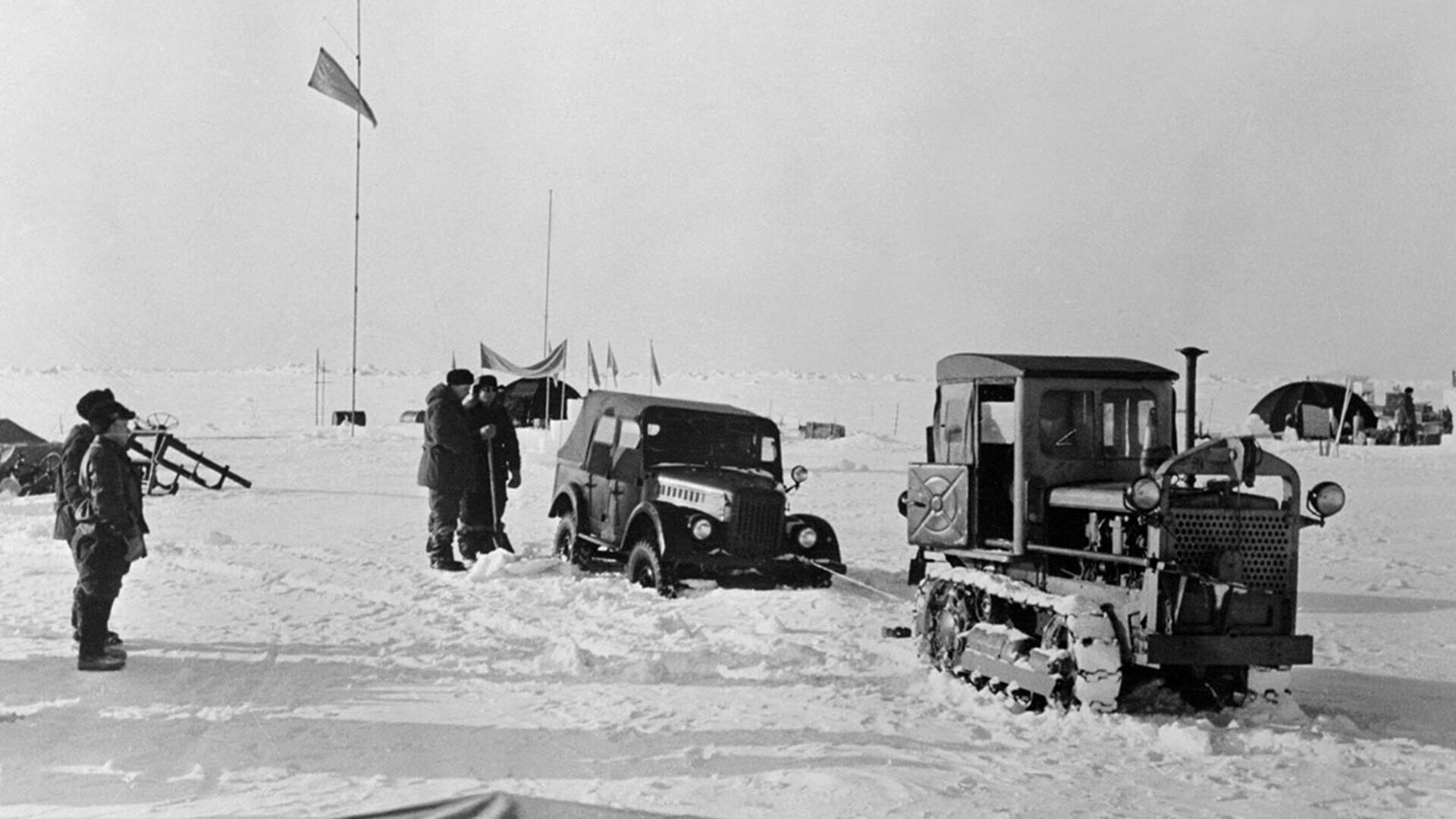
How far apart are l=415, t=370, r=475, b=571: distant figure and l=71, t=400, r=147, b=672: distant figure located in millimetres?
4926

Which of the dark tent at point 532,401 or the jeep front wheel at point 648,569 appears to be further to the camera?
the dark tent at point 532,401

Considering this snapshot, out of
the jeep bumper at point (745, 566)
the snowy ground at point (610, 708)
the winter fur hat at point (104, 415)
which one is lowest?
the snowy ground at point (610, 708)

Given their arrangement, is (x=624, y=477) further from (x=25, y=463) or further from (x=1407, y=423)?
(x=1407, y=423)

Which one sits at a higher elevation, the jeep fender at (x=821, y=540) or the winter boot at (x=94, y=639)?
the jeep fender at (x=821, y=540)

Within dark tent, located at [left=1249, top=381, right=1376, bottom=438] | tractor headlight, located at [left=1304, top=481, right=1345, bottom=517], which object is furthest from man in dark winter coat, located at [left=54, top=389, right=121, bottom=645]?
dark tent, located at [left=1249, top=381, right=1376, bottom=438]

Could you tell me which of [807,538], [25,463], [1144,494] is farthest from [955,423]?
[25,463]

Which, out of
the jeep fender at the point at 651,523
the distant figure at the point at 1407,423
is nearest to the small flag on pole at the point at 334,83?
the jeep fender at the point at 651,523

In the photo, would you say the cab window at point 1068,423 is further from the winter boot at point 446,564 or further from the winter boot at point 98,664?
the winter boot at point 446,564

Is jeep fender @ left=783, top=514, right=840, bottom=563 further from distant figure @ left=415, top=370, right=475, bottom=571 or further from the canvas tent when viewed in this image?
the canvas tent

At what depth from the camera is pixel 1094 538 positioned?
293 inches

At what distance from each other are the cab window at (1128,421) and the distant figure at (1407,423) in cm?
3049

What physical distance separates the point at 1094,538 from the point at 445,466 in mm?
7563

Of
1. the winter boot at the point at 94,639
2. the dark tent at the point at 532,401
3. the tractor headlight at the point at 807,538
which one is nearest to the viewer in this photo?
the winter boot at the point at 94,639

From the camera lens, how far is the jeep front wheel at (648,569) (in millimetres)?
10695
